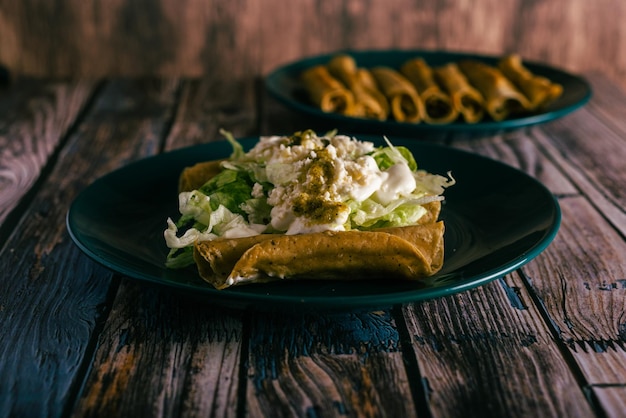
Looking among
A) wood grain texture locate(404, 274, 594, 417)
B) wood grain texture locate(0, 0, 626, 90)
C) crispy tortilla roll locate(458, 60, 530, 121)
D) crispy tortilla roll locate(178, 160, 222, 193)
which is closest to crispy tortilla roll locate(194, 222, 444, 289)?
wood grain texture locate(404, 274, 594, 417)

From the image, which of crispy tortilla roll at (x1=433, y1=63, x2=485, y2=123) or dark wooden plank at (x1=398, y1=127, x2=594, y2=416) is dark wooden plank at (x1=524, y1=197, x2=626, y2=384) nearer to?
dark wooden plank at (x1=398, y1=127, x2=594, y2=416)

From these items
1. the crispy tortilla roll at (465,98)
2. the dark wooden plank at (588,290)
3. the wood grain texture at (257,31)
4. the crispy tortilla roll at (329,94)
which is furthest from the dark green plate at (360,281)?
the wood grain texture at (257,31)

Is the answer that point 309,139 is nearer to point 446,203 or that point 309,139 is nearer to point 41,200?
point 446,203

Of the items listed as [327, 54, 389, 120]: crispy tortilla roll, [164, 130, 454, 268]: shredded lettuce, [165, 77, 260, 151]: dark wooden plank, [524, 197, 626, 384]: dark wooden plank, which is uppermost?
[164, 130, 454, 268]: shredded lettuce

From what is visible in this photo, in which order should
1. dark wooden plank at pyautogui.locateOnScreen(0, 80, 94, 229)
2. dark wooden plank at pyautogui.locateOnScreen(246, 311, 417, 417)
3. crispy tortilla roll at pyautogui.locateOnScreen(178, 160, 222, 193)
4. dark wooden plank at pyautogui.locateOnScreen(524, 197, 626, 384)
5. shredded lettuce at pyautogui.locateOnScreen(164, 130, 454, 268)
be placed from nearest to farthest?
dark wooden plank at pyautogui.locateOnScreen(246, 311, 417, 417)
dark wooden plank at pyautogui.locateOnScreen(524, 197, 626, 384)
shredded lettuce at pyautogui.locateOnScreen(164, 130, 454, 268)
crispy tortilla roll at pyautogui.locateOnScreen(178, 160, 222, 193)
dark wooden plank at pyautogui.locateOnScreen(0, 80, 94, 229)

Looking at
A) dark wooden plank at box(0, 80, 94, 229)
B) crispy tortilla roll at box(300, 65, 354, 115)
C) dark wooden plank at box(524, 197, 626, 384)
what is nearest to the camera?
dark wooden plank at box(524, 197, 626, 384)

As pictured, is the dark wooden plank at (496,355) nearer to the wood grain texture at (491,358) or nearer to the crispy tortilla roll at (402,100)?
the wood grain texture at (491,358)

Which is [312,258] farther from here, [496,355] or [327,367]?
[496,355]
